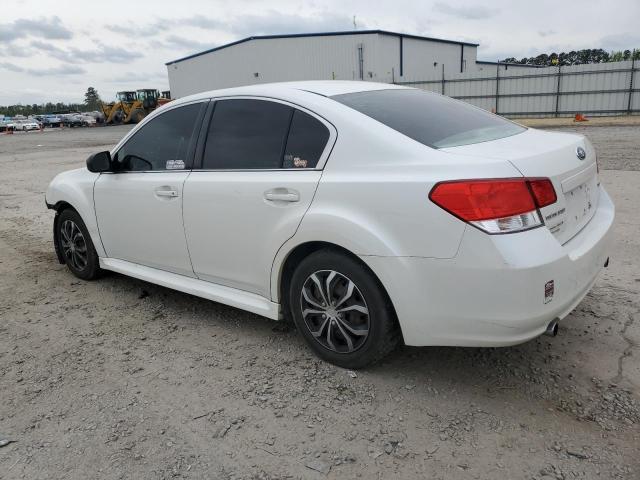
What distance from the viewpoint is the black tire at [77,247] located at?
479 cm

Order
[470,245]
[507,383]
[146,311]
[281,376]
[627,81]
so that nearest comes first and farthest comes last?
[470,245], [507,383], [281,376], [146,311], [627,81]

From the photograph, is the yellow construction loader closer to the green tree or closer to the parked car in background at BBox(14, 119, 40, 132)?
the parked car in background at BBox(14, 119, 40, 132)

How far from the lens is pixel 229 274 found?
140 inches

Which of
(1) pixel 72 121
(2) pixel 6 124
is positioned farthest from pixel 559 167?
(2) pixel 6 124

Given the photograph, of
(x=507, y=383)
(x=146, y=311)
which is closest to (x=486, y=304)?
(x=507, y=383)

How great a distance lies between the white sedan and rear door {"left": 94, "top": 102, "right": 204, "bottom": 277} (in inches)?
0.6

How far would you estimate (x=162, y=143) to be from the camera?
4039 millimetres

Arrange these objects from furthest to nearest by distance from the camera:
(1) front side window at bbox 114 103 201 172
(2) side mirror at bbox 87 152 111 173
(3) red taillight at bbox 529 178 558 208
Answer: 1. (2) side mirror at bbox 87 152 111 173
2. (1) front side window at bbox 114 103 201 172
3. (3) red taillight at bbox 529 178 558 208

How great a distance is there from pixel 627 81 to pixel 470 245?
26.5 m

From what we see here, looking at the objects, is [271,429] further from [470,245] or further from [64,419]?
[470,245]

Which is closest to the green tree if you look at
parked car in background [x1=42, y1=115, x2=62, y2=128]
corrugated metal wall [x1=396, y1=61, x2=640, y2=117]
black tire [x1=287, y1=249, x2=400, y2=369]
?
parked car in background [x1=42, y1=115, x2=62, y2=128]

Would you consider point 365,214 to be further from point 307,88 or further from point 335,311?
point 307,88

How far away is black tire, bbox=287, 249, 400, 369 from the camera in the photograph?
112 inches

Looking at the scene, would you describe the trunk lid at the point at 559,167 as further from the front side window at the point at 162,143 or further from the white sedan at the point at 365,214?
the front side window at the point at 162,143
